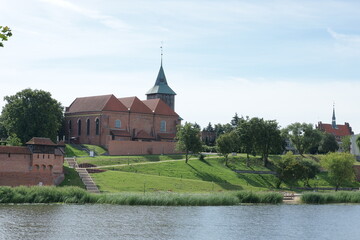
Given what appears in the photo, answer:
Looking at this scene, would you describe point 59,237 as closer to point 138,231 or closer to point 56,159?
point 138,231

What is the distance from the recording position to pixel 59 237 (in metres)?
39.8

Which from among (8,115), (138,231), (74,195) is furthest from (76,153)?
(138,231)

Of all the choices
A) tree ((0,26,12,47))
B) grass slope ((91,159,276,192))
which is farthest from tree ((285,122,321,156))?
tree ((0,26,12,47))

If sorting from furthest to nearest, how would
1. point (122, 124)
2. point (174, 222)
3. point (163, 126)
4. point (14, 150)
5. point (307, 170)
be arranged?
point (163, 126) → point (122, 124) → point (307, 170) → point (14, 150) → point (174, 222)

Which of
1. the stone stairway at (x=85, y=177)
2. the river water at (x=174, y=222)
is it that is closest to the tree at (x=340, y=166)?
the river water at (x=174, y=222)

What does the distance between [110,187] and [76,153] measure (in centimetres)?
2554

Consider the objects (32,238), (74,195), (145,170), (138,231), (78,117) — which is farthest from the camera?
(78,117)

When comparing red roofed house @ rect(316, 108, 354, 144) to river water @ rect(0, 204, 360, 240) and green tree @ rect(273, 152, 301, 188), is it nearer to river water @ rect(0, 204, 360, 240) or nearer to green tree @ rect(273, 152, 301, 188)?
green tree @ rect(273, 152, 301, 188)

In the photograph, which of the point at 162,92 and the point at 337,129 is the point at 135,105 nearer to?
the point at 162,92

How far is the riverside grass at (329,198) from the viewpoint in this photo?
210ft

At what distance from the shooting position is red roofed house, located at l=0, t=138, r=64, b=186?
67438 millimetres

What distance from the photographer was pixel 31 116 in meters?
79.8

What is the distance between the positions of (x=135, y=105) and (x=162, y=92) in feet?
62.2

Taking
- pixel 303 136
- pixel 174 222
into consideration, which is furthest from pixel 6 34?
pixel 303 136
